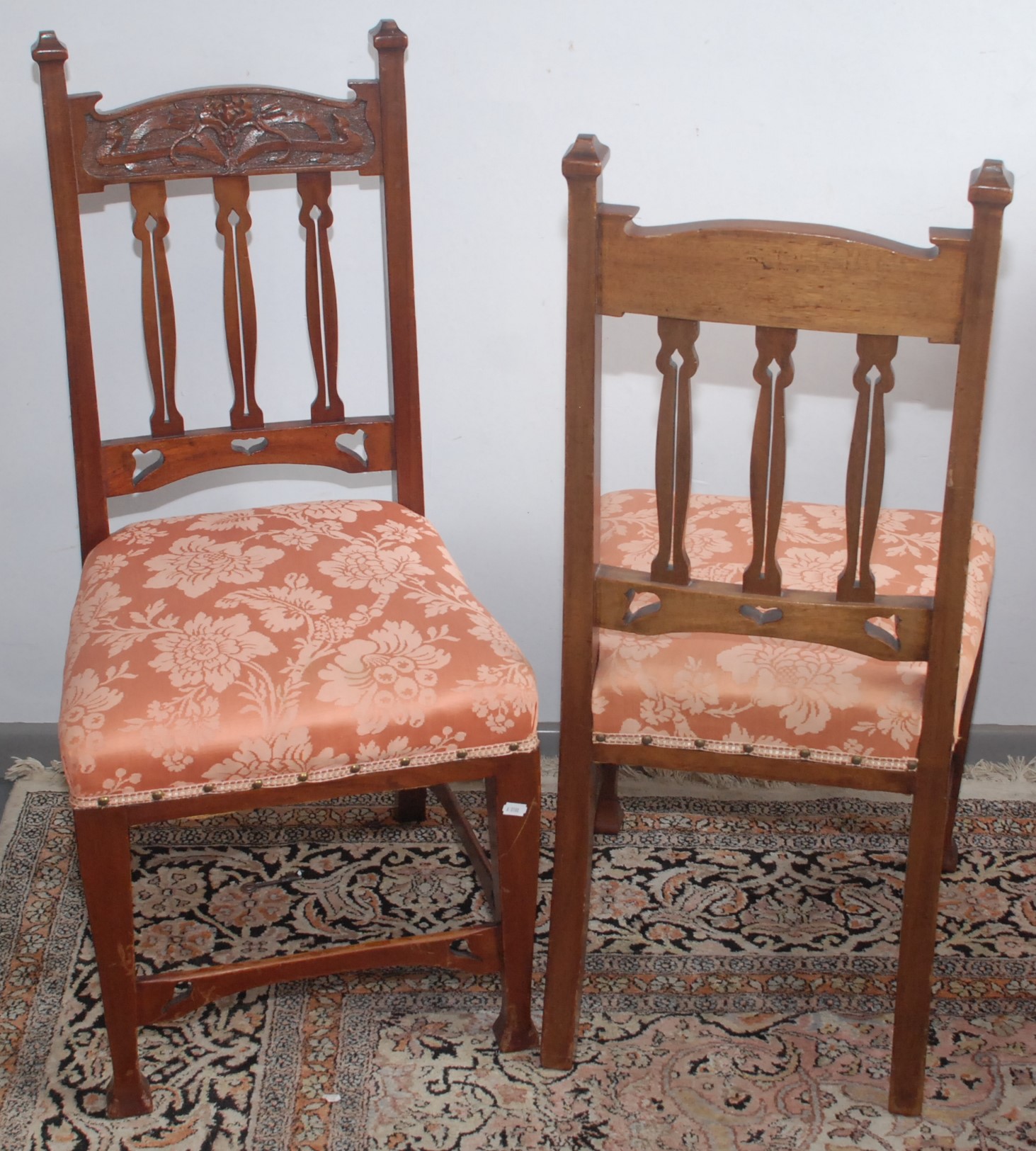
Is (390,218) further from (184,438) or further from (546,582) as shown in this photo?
(546,582)

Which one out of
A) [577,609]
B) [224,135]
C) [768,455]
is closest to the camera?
[768,455]

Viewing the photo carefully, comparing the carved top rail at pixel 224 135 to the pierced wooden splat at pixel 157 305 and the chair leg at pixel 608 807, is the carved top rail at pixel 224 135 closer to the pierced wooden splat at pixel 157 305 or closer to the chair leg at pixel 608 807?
the pierced wooden splat at pixel 157 305

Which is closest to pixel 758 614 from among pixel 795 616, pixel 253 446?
pixel 795 616

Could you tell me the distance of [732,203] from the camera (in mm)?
1953

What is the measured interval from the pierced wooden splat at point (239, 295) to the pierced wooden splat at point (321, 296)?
0.07 metres

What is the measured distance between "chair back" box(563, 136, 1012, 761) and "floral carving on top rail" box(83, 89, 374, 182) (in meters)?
0.57

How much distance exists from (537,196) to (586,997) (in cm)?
110

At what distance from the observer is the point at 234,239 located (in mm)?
1748

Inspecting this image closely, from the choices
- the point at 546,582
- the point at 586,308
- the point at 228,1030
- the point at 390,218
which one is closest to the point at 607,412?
the point at 546,582

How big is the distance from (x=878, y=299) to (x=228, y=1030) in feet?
3.85

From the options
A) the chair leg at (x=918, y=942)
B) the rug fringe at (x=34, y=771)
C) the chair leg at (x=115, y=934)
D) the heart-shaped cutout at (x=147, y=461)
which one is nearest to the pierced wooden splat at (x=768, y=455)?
the chair leg at (x=918, y=942)

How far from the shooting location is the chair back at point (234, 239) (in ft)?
5.49

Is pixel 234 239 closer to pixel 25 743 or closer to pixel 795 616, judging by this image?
pixel 795 616

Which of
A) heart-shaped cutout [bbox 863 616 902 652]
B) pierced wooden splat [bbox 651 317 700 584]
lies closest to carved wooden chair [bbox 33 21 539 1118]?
pierced wooden splat [bbox 651 317 700 584]
